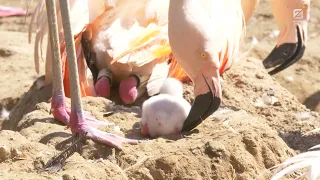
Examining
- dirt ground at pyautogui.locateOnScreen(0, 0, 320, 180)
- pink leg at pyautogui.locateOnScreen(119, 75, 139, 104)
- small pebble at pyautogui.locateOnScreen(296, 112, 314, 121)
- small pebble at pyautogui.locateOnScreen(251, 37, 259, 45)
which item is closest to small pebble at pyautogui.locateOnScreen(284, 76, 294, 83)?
small pebble at pyautogui.locateOnScreen(251, 37, 259, 45)

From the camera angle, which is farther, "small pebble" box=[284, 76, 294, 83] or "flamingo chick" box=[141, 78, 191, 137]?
"small pebble" box=[284, 76, 294, 83]

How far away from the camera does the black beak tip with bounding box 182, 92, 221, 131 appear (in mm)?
3570

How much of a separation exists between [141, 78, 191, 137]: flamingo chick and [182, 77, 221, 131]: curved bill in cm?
4

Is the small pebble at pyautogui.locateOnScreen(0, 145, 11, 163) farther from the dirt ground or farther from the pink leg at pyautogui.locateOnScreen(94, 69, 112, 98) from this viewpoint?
the pink leg at pyautogui.locateOnScreen(94, 69, 112, 98)

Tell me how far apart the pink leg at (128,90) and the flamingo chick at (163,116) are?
556 mm

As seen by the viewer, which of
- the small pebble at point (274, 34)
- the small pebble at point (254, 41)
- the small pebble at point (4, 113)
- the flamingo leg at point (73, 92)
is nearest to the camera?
the flamingo leg at point (73, 92)

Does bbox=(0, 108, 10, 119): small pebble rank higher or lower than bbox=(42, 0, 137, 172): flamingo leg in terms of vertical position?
lower

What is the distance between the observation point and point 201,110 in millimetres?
3584

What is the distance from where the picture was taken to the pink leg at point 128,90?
14.0ft

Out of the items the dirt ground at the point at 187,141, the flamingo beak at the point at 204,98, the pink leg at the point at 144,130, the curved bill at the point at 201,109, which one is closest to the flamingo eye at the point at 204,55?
the flamingo beak at the point at 204,98

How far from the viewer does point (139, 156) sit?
3.25m

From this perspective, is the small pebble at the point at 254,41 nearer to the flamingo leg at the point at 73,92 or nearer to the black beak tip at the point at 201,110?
the black beak tip at the point at 201,110

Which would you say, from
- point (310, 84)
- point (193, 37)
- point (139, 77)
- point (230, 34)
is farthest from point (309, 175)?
point (310, 84)

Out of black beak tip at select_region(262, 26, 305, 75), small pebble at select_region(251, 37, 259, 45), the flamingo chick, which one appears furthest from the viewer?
small pebble at select_region(251, 37, 259, 45)
